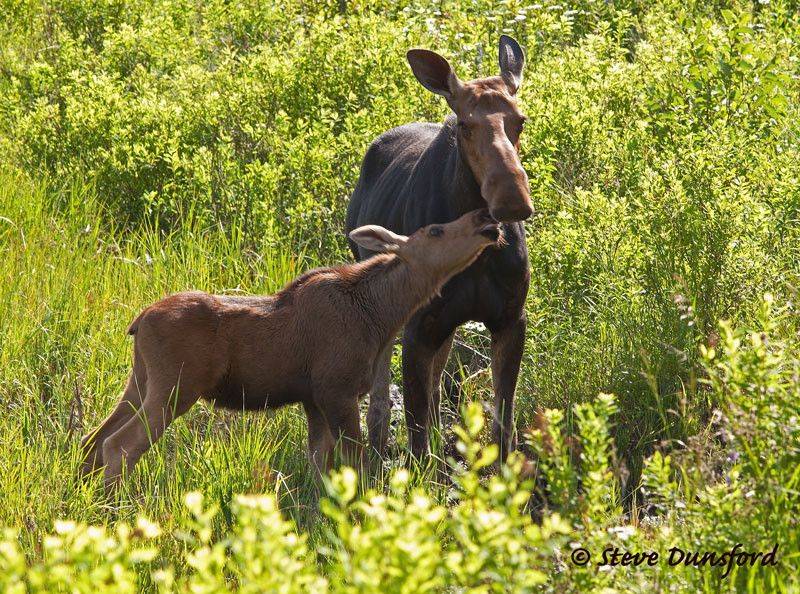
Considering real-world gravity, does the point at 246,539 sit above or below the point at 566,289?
above

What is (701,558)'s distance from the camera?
3.89 meters

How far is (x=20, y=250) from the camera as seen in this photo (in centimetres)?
860

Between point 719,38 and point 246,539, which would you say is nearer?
point 246,539

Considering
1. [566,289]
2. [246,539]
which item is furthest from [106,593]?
[566,289]

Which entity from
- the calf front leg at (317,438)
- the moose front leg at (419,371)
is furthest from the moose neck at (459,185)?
the calf front leg at (317,438)

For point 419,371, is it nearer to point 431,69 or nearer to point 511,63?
point 431,69

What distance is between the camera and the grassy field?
12.0 ft

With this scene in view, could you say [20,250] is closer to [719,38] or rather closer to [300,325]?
[300,325]

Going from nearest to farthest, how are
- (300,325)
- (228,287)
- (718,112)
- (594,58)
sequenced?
(300,325)
(228,287)
(718,112)
(594,58)

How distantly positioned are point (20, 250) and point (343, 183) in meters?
2.44

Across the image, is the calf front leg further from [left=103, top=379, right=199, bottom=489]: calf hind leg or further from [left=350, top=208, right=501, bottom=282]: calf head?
[left=350, top=208, right=501, bottom=282]: calf head

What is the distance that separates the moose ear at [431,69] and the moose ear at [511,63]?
317 millimetres
